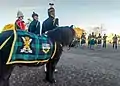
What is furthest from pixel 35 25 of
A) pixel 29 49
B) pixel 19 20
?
pixel 29 49

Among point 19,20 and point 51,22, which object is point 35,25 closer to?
point 51,22

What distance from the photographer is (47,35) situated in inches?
323

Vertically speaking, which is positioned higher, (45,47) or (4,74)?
(45,47)

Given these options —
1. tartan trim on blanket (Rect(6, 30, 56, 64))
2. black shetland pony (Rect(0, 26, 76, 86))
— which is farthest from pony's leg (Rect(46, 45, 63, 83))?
tartan trim on blanket (Rect(6, 30, 56, 64))

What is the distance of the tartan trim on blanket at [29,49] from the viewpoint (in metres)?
6.47

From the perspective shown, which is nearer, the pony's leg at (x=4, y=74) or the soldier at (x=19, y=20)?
the pony's leg at (x=4, y=74)

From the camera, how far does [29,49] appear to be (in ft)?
22.4

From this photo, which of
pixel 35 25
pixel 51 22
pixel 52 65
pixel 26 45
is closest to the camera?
pixel 26 45

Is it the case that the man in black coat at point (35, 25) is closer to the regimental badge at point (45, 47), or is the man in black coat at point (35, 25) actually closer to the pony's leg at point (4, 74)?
the regimental badge at point (45, 47)

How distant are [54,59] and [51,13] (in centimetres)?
148

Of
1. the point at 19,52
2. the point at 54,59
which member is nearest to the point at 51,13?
the point at 54,59

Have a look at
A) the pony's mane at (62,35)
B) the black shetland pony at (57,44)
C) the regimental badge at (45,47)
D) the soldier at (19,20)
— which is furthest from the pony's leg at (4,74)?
the soldier at (19,20)

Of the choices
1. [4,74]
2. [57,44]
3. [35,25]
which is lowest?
[4,74]

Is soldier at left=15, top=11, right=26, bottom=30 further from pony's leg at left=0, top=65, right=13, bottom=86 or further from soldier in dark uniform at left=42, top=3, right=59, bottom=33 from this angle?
pony's leg at left=0, top=65, right=13, bottom=86
